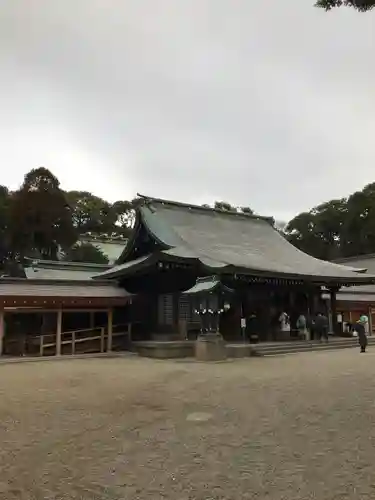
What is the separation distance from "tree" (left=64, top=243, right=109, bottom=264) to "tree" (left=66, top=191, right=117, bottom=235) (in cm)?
1136

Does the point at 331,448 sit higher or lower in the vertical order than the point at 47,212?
lower

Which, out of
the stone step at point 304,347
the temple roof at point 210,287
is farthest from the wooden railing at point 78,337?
the stone step at point 304,347

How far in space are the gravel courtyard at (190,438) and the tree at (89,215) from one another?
4035 centimetres

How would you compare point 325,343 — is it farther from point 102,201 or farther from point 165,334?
point 102,201

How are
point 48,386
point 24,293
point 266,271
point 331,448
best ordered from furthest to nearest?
point 266,271 < point 24,293 < point 48,386 < point 331,448

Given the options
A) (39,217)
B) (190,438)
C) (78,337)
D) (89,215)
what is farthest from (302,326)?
(89,215)

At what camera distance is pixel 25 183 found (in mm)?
34031

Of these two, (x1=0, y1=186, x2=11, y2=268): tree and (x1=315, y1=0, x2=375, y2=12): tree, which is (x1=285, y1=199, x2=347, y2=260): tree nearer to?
(x1=0, y1=186, x2=11, y2=268): tree

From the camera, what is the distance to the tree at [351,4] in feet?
20.1

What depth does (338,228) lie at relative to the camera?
2199 inches

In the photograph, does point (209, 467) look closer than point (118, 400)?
Yes

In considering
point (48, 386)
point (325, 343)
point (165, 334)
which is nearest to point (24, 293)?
point (165, 334)

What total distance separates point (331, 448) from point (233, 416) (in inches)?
74.8

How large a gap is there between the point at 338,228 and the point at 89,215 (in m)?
28.9
